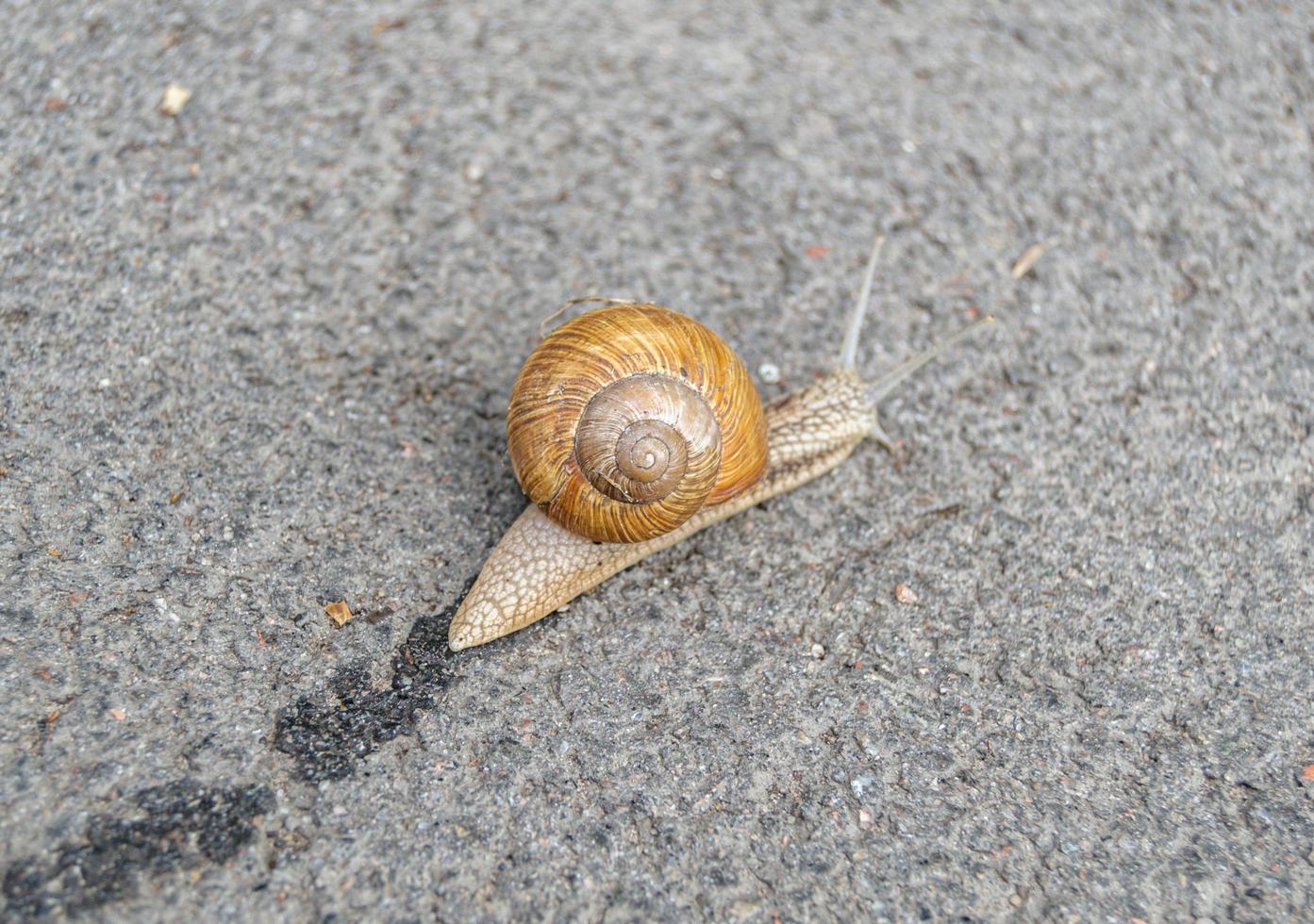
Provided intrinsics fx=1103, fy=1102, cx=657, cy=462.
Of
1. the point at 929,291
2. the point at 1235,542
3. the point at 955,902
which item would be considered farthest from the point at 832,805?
the point at 929,291

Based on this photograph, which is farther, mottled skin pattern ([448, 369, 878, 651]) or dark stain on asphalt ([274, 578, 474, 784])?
mottled skin pattern ([448, 369, 878, 651])

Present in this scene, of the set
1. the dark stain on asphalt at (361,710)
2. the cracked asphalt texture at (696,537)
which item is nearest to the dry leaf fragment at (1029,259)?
the cracked asphalt texture at (696,537)

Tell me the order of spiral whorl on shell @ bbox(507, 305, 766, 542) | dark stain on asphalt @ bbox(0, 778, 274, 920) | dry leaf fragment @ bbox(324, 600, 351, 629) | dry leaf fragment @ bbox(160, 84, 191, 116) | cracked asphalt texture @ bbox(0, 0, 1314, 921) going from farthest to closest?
dry leaf fragment @ bbox(160, 84, 191, 116)
dry leaf fragment @ bbox(324, 600, 351, 629)
spiral whorl on shell @ bbox(507, 305, 766, 542)
cracked asphalt texture @ bbox(0, 0, 1314, 921)
dark stain on asphalt @ bbox(0, 778, 274, 920)

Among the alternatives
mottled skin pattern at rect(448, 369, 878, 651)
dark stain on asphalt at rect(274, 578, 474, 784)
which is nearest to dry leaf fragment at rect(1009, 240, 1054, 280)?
mottled skin pattern at rect(448, 369, 878, 651)

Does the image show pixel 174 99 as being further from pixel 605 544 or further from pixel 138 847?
pixel 138 847

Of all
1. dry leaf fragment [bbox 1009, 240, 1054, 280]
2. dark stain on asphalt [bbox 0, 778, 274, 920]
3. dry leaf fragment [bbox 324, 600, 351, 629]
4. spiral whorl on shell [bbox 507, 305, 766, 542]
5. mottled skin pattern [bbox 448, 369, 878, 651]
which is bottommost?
dry leaf fragment [bbox 1009, 240, 1054, 280]

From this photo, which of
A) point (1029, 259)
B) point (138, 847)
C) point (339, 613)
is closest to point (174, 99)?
point (339, 613)

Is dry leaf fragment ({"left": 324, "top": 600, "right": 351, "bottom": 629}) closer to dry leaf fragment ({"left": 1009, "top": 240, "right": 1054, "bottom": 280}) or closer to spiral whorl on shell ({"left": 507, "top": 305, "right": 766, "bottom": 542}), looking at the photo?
spiral whorl on shell ({"left": 507, "top": 305, "right": 766, "bottom": 542})
